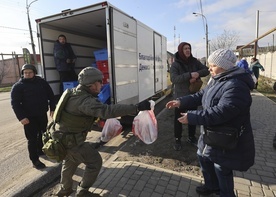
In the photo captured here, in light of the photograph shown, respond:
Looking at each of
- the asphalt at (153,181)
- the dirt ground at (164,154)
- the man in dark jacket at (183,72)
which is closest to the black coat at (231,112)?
the asphalt at (153,181)

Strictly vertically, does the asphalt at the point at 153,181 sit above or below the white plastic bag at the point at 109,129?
below

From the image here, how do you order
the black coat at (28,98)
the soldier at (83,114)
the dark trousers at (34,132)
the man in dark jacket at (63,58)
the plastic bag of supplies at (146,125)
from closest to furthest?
the soldier at (83,114)
the plastic bag of supplies at (146,125)
the black coat at (28,98)
the dark trousers at (34,132)
the man in dark jacket at (63,58)

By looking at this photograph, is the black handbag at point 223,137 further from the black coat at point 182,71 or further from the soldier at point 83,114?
the black coat at point 182,71

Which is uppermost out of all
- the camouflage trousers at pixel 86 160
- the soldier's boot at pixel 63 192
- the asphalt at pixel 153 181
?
the camouflage trousers at pixel 86 160

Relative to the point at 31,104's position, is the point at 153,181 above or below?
below

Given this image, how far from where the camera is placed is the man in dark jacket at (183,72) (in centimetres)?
402

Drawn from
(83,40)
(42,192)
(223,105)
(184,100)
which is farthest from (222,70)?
(83,40)

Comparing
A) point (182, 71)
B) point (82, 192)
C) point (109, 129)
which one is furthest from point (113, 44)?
point (82, 192)

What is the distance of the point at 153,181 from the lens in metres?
3.11

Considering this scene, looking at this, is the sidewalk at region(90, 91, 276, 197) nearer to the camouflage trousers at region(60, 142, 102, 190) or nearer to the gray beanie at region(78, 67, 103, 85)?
the camouflage trousers at region(60, 142, 102, 190)

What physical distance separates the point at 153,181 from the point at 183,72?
82.8 inches

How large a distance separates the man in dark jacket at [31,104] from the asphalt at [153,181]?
0.58m

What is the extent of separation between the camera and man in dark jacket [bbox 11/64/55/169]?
11.6ft

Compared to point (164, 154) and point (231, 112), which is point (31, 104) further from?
point (231, 112)
